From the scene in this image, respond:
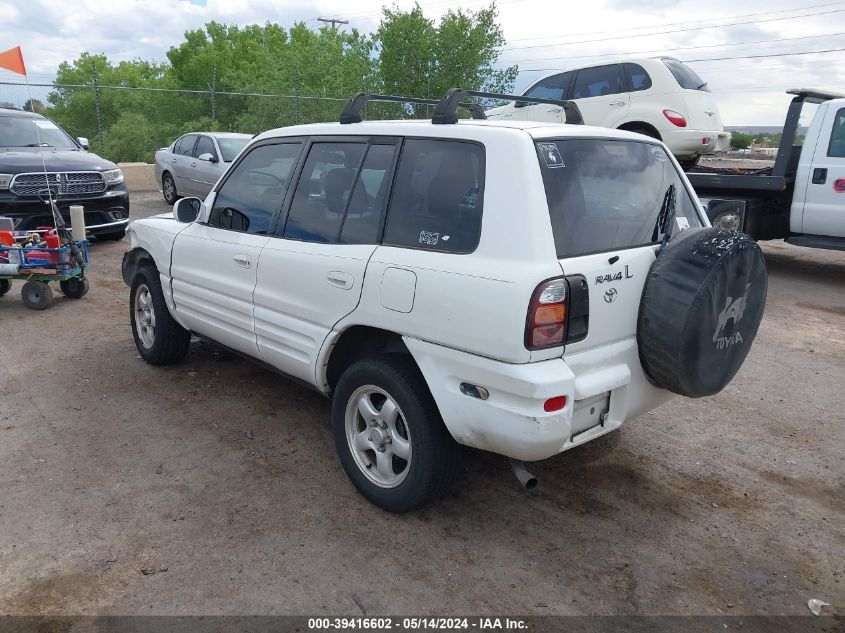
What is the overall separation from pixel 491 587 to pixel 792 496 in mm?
1880

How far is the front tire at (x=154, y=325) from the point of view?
5148mm

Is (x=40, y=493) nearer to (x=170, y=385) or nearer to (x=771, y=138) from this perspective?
(x=170, y=385)

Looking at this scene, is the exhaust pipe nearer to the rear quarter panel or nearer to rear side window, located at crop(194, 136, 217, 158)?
the rear quarter panel

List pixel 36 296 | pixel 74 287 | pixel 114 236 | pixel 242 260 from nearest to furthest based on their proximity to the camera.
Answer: pixel 242 260 → pixel 36 296 → pixel 74 287 → pixel 114 236

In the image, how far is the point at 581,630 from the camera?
2.63 meters

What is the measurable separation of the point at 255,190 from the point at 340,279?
1232mm

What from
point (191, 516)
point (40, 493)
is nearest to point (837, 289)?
point (191, 516)

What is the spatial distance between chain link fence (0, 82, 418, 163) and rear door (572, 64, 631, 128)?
762cm

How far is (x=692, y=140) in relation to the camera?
9.89m

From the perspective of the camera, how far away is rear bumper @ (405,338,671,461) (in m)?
2.73

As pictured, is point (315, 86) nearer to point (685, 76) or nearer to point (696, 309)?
point (685, 76)

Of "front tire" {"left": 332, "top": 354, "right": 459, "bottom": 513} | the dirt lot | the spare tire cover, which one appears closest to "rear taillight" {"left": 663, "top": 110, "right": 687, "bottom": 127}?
the dirt lot

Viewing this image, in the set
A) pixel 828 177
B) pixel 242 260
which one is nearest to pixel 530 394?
pixel 242 260

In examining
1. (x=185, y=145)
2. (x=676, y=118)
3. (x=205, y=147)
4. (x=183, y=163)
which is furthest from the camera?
(x=185, y=145)
